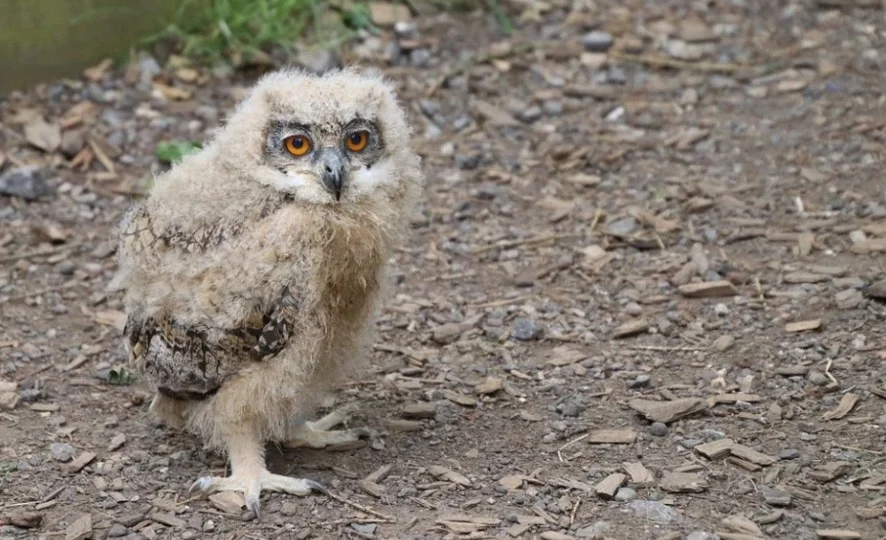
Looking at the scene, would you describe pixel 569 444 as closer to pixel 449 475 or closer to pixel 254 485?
pixel 449 475

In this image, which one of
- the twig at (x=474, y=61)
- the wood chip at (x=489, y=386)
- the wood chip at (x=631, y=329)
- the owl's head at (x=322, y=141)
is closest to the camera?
the owl's head at (x=322, y=141)

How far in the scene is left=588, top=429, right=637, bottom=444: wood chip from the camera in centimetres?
484

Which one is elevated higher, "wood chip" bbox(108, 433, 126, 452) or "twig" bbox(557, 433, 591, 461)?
"wood chip" bbox(108, 433, 126, 452)

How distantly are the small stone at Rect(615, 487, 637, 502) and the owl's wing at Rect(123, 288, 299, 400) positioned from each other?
1.35 m

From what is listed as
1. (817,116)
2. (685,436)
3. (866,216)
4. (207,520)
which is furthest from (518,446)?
(817,116)

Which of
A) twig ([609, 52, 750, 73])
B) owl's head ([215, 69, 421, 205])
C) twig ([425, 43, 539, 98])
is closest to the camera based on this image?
owl's head ([215, 69, 421, 205])

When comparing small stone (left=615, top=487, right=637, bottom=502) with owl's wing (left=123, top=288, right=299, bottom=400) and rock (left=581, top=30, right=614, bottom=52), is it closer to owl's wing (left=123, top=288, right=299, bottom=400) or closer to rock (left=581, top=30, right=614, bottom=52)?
owl's wing (left=123, top=288, right=299, bottom=400)

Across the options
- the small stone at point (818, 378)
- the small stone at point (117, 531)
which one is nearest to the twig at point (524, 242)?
the small stone at point (818, 378)

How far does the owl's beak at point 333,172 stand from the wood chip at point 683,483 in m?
1.62

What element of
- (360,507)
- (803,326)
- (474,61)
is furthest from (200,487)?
(474,61)

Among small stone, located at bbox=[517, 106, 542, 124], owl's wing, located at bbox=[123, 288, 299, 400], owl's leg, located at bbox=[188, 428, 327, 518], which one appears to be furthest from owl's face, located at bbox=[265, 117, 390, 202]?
small stone, located at bbox=[517, 106, 542, 124]

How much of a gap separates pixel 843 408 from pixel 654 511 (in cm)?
104

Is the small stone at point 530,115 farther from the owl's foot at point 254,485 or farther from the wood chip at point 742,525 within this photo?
the wood chip at point 742,525

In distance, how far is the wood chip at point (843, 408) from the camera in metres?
4.79
